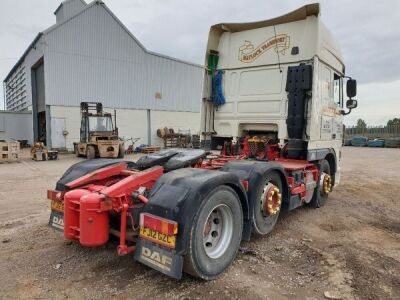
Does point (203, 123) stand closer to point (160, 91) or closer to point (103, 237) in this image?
point (103, 237)

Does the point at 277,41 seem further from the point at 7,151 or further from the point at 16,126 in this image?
the point at 16,126

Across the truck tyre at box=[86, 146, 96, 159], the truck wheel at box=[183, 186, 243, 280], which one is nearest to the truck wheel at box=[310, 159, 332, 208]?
the truck wheel at box=[183, 186, 243, 280]

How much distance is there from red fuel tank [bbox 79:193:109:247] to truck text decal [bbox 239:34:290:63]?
4.49 m

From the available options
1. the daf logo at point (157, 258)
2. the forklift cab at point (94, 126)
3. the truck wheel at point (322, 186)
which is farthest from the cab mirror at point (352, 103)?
the forklift cab at point (94, 126)

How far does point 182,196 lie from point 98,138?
49.4ft

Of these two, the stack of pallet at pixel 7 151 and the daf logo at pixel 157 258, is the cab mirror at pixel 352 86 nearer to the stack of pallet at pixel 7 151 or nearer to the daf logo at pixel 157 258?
the daf logo at pixel 157 258

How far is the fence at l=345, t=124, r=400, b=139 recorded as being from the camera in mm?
35625

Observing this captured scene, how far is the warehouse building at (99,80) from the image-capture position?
2159cm

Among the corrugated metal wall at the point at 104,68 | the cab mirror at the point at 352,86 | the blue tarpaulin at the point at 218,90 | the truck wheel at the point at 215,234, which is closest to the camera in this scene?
the truck wheel at the point at 215,234

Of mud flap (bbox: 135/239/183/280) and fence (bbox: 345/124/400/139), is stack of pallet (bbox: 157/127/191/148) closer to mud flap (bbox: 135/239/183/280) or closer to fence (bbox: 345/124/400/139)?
fence (bbox: 345/124/400/139)

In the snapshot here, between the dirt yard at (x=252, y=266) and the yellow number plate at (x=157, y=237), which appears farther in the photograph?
the dirt yard at (x=252, y=266)

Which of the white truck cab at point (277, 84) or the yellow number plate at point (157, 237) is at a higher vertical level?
the white truck cab at point (277, 84)

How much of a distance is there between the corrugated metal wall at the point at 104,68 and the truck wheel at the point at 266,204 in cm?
1963

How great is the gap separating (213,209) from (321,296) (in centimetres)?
134
